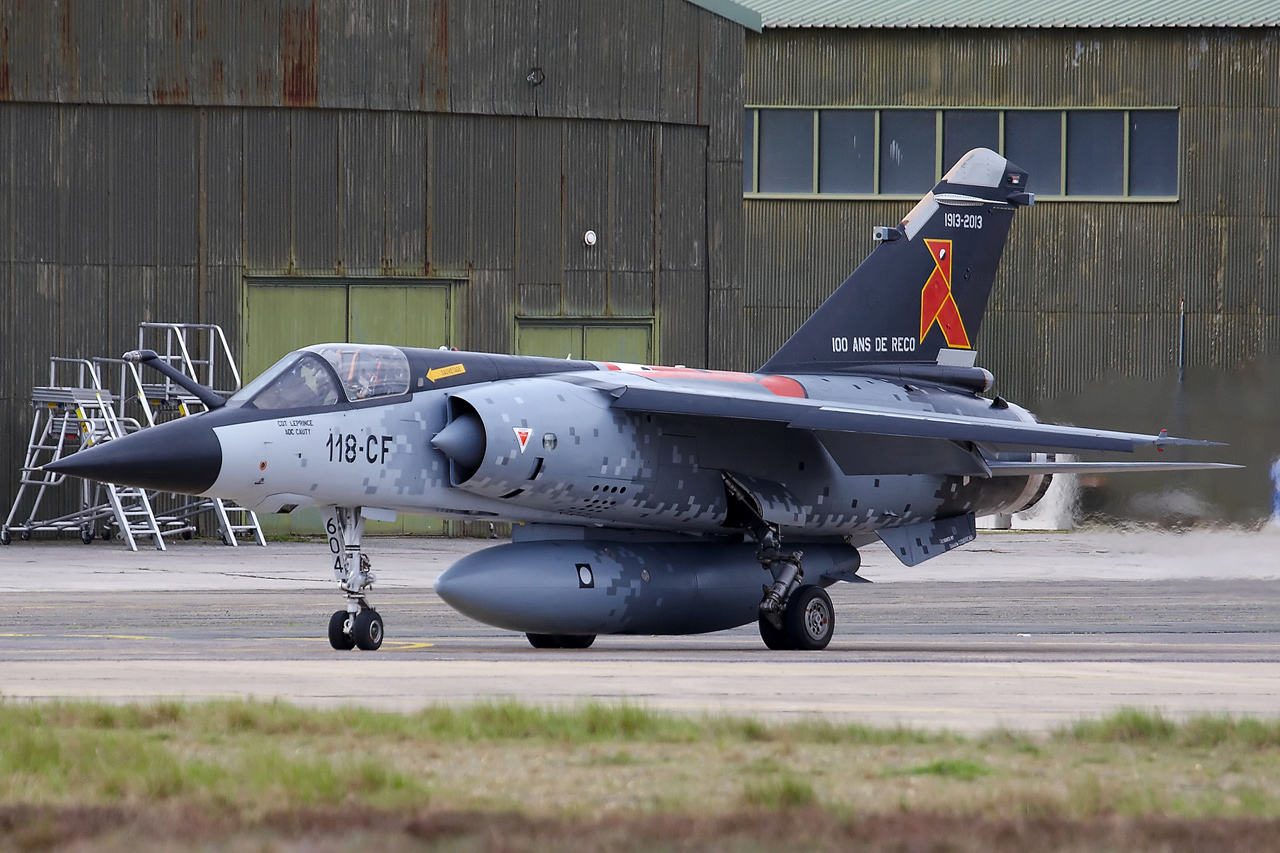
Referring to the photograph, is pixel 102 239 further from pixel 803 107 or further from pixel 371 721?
pixel 371 721

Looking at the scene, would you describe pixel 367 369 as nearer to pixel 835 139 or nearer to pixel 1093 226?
pixel 835 139

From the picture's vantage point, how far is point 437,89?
30109mm

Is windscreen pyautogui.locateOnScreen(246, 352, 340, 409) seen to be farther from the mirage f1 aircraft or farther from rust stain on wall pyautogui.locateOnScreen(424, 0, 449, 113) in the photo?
rust stain on wall pyautogui.locateOnScreen(424, 0, 449, 113)

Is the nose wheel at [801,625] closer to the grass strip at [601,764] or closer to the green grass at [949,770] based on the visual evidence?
the grass strip at [601,764]

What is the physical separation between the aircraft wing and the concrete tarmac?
1723mm

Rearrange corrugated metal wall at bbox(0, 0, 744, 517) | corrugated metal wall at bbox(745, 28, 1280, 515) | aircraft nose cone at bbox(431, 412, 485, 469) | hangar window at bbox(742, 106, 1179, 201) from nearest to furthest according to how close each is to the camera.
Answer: aircraft nose cone at bbox(431, 412, 485, 469)
corrugated metal wall at bbox(0, 0, 744, 517)
corrugated metal wall at bbox(745, 28, 1280, 515)
hangar window at bbox(742, 106, 1179, 201)

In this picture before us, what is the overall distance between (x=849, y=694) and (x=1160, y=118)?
90.8ft

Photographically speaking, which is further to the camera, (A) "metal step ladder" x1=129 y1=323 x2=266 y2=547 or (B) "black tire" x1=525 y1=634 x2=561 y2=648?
(A) "metal step ladder" x1=129 y1=323 x2=266 y2=547

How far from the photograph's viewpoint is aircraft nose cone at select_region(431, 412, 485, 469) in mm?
13023

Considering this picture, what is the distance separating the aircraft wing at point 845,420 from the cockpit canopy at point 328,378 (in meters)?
1.92

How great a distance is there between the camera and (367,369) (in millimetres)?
13031

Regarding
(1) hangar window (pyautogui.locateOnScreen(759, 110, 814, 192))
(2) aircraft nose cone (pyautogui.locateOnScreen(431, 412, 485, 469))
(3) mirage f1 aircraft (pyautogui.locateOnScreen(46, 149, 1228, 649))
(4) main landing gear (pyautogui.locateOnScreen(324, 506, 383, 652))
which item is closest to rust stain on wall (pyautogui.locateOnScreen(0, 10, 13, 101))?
(1) hangar window (pyautogui.locateOnScreen(759, 110, 814, 192))

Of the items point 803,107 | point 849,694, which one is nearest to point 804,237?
point 803,107

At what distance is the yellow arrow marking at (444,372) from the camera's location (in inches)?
529
